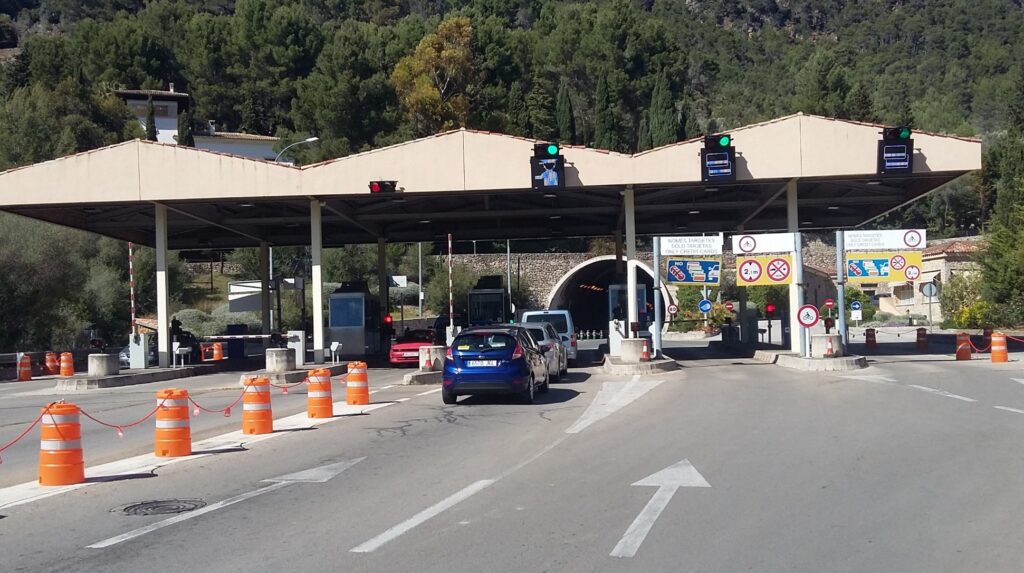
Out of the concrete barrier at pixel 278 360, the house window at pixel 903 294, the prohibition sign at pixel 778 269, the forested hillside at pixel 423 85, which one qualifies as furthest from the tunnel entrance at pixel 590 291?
the concrete barrier at pixel 278 360

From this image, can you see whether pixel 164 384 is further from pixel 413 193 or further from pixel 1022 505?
pixel 1022 505

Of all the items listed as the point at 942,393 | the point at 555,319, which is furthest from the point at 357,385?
the point at 555,319

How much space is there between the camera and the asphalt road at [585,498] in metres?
8.11

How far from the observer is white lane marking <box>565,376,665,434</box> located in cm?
1706

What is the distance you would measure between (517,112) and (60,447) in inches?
2774

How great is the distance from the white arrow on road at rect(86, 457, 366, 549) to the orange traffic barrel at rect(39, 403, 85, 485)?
7.03ft

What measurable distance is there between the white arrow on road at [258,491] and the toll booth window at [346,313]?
91.5 ft

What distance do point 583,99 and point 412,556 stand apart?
3330 inches

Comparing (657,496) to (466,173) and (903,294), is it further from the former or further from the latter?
→ (903,294)

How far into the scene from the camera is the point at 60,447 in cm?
1153

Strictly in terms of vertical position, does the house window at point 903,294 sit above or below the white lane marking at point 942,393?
above

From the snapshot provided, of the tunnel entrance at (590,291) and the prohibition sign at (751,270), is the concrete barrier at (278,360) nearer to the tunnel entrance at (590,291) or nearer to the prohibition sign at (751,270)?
the prohibition sign at (751,270)

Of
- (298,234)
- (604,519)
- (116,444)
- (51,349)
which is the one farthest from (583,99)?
(604,519)

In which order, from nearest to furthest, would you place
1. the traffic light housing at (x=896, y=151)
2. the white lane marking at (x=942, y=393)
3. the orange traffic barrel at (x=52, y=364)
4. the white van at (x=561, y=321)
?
the white lane marking at (x=942, y=393) → the traffic light housing at (x=896, y=151) → the white van at (x=561, y=321) → the orange traffic barrel at (x=52, y=364)
